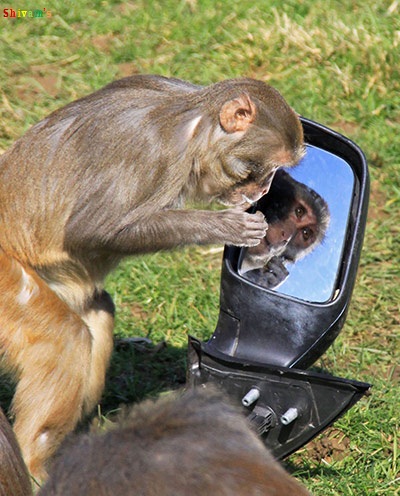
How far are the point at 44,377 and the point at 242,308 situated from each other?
3.08 feet

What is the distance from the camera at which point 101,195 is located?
4.35 m

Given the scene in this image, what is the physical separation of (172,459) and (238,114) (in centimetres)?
246

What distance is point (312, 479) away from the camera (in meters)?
4.53

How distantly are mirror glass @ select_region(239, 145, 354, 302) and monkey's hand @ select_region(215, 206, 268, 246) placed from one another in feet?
0.56

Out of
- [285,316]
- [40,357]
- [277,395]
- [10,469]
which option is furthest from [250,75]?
[10,469]

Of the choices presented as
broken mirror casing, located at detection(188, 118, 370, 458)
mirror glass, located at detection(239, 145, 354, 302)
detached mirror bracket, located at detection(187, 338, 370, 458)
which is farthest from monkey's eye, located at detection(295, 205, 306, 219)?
detached mirror bracket, located at detection(187, 338, 370, 458)

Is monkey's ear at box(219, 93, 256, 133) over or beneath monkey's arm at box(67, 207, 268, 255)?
over

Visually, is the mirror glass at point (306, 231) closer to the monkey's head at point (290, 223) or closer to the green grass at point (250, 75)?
the monkey's head at point (290, 223)

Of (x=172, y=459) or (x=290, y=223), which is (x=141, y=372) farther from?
(x=172, y=459)

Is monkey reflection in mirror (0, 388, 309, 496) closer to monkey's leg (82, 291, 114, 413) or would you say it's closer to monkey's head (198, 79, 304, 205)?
monkey's head (198, 79, 304, 205)

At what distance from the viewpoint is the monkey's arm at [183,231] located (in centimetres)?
432

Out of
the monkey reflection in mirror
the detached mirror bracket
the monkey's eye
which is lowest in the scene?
the detached mirror bracket

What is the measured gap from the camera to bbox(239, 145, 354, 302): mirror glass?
4371 mm

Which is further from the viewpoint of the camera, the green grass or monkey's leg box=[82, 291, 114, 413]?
the green grass
